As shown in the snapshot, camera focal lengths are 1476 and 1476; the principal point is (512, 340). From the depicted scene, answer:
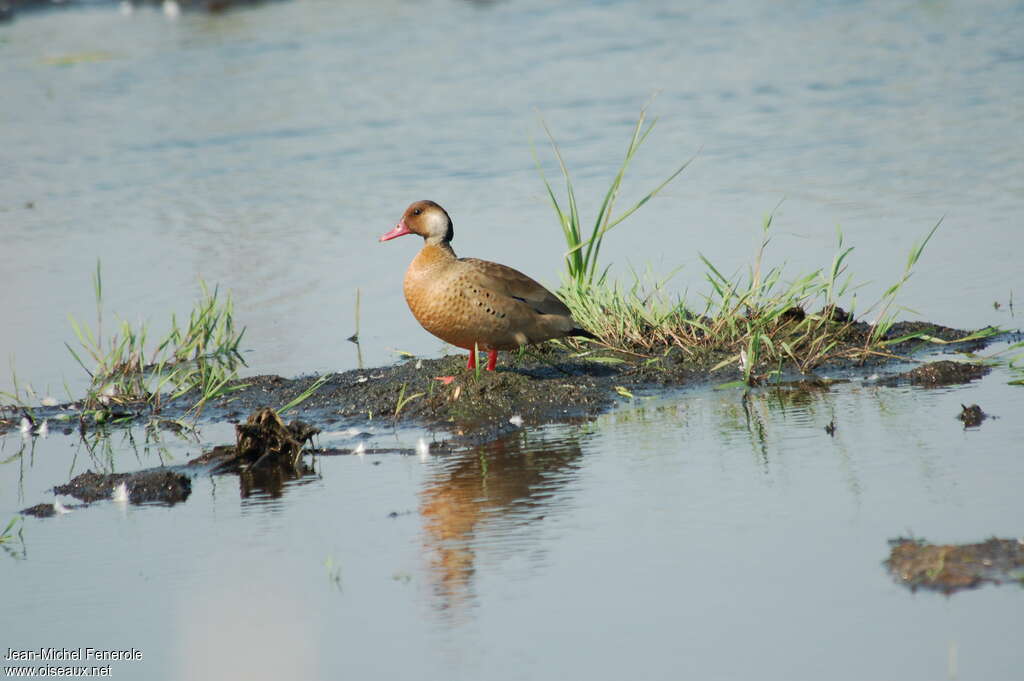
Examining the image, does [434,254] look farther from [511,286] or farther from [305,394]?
[305,394]

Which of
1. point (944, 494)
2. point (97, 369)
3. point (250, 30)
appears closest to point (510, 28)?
point (250, 30)

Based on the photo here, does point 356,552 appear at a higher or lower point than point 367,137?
lower

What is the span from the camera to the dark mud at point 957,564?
4.40 metres

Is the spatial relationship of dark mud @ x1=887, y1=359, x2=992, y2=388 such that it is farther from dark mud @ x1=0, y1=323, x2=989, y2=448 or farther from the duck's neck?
the duck's neck

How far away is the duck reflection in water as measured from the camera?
495 centimetres

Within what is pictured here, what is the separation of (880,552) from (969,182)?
738 centimetres

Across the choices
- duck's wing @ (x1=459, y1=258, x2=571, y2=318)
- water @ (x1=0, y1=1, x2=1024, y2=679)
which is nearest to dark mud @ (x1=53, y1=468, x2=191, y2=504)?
water @ (x1=0, y1=1, x2=1024, y2=679)

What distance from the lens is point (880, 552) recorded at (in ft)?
15.6

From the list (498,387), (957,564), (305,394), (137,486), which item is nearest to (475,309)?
(498,387)

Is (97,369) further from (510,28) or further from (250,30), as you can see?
(250,30)

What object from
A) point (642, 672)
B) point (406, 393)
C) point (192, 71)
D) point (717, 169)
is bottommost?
point (642, 672)

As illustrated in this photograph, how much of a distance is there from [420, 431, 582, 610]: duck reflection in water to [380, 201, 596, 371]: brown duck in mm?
769

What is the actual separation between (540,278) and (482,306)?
2301mm

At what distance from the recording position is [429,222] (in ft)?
25.8
